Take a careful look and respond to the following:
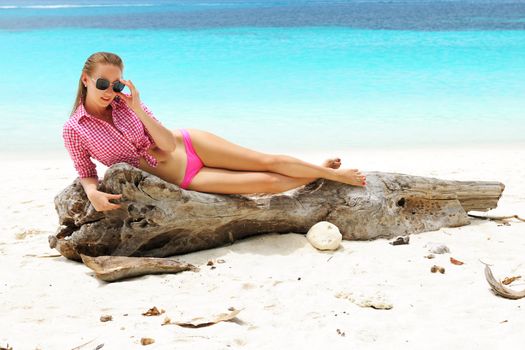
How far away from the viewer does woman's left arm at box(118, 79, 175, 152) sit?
424cm

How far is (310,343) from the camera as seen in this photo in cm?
340

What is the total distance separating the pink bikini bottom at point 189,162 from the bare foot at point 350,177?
1053 millimetres

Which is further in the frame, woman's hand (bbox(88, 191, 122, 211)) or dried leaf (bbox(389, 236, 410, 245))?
dried leaf (bbox(389, 236, 410, 245))

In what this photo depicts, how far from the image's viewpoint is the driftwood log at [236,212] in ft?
14.7

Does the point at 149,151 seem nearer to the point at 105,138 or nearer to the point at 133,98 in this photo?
the point at 105,138

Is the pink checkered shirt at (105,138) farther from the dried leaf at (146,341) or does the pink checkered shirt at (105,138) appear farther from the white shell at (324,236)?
the dried leaf at (146,341)

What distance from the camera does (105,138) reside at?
440 cm

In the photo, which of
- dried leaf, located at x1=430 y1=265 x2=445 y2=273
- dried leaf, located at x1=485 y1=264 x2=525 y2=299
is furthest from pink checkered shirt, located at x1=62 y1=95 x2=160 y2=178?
dried leaf, located at x1=485 y1=264 x2=525 y2=299

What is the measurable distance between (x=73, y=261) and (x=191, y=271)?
2.91 ft

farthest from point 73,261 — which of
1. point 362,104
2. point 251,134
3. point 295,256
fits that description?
point 362,104

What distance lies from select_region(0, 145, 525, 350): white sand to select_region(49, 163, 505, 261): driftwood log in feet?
0.37

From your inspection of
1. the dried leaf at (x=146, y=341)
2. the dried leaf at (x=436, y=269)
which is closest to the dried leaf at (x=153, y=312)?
the dried leaf at (x=146, y=341)

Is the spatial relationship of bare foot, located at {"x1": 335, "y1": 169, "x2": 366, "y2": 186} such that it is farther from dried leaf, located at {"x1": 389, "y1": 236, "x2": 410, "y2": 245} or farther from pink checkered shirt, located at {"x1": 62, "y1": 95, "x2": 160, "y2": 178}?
pink checkered shirt, located at {"x1": 62, "y1": 95, "x2": 160, "y2": 178}

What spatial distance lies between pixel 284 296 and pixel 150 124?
4.71 ft
